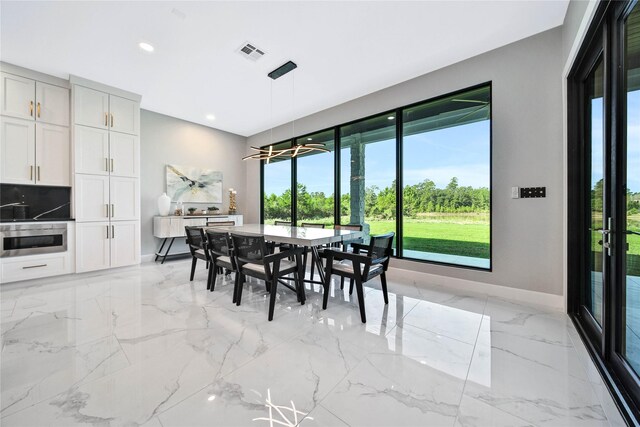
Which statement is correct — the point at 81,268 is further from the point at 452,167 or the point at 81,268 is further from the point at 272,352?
the point at 452,167

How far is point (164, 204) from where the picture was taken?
16.0 ft

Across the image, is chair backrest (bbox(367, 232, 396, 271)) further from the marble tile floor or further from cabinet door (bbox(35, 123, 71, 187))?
cabinet door (bbox(35, 123, 71, 187))

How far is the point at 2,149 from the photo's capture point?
3.25 metres

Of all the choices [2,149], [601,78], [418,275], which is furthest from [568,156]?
[2,149]

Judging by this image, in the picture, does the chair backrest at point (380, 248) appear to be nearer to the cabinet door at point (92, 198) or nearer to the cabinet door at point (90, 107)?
the cabinet door at point (92, 198)

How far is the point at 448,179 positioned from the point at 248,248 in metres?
2.88

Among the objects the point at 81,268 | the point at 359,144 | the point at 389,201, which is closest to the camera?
the point at 81,268

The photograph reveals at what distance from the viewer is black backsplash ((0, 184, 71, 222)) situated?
3.49 meters

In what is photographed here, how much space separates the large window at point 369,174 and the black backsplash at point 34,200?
15.0 ft

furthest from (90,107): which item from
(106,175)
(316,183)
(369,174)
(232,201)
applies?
(369,174)

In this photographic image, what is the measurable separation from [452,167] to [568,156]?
4.07ft

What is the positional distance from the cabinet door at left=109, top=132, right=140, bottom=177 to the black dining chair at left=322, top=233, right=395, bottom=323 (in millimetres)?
3859

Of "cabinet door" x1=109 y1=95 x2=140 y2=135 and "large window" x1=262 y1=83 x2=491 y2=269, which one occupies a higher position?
"cabinet door" x1=109 y1=95 x2=140 y2=135

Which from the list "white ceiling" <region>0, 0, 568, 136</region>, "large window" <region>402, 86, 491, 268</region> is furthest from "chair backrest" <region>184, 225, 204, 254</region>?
"large window" <region>402, 86, 491, 268</region>
